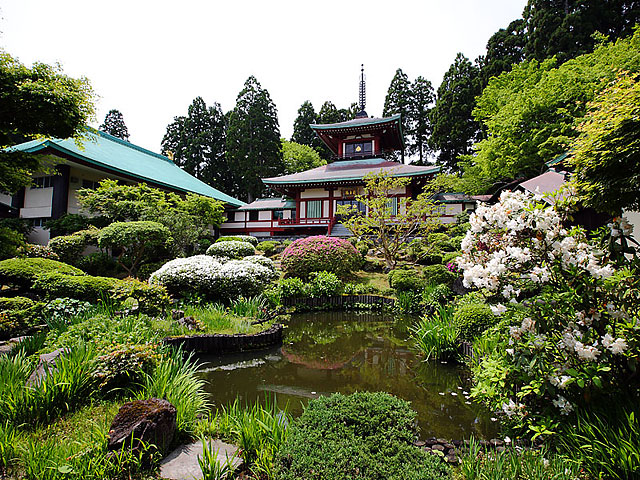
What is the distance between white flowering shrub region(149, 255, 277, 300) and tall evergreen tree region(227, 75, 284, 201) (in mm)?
22266

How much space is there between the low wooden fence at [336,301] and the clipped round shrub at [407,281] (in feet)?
1.75

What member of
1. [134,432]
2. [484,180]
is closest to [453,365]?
[134,432]

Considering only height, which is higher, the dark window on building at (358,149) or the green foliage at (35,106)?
the dark window on building at (358,149)

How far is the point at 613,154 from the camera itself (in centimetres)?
225

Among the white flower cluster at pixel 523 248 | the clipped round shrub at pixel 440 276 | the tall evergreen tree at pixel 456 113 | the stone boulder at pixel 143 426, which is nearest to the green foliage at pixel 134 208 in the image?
the clipped round shrub at pixel 440 276

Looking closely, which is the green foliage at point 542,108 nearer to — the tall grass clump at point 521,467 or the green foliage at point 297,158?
the tall grass clump at point 521,467

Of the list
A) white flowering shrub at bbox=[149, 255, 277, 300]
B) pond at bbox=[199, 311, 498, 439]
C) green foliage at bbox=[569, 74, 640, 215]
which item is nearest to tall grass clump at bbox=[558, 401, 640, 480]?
pond at bbox=[199, 311, 498, 439]

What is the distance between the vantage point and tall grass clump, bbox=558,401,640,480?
202cm

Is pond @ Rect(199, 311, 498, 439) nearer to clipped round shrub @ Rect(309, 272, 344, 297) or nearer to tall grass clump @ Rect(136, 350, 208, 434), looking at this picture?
tall grass clump @ Rect(136, 350, 208, 434)

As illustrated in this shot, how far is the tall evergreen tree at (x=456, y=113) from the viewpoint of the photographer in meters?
27.9

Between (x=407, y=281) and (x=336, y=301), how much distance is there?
235 cm

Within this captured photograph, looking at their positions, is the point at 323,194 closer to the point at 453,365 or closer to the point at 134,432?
the point at 453,365

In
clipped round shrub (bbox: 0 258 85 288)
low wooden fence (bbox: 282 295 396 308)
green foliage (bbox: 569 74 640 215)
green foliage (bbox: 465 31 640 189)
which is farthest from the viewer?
green foliage (bbox: 465 31 640 189)

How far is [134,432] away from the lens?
2408 mm
